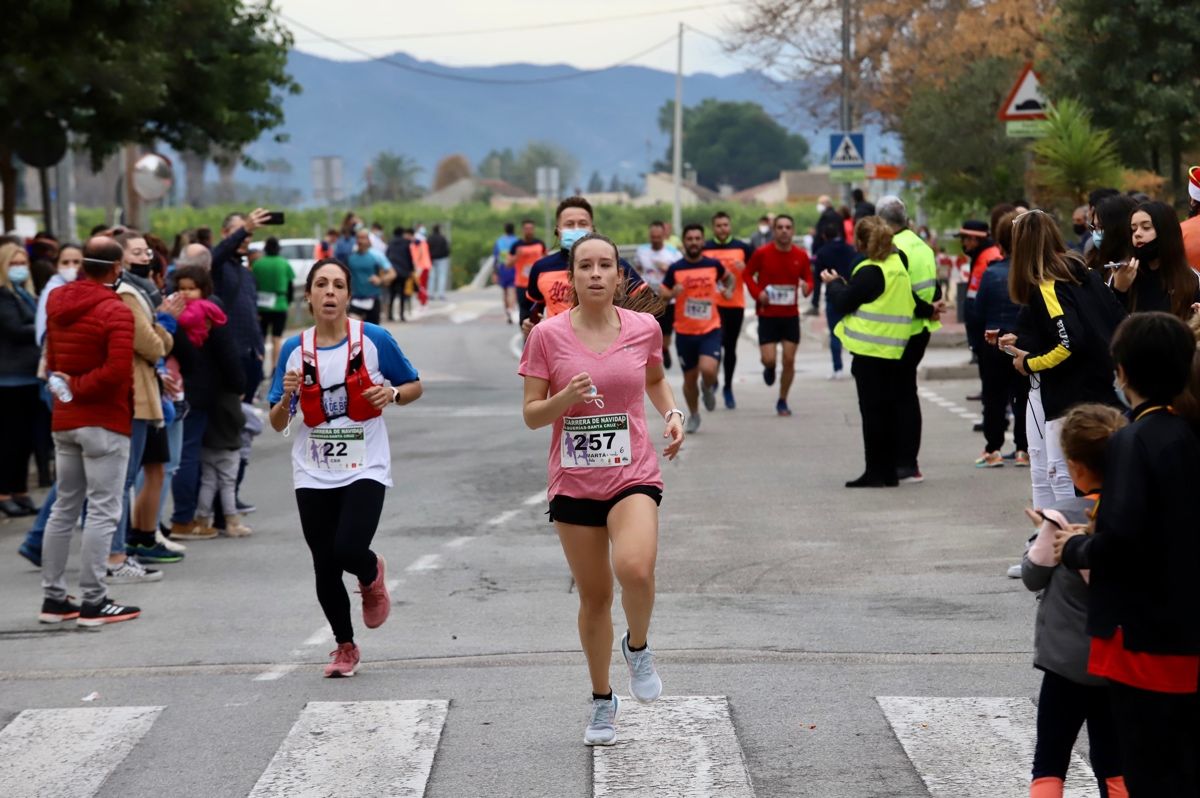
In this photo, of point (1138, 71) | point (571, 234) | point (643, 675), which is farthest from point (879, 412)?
point (1138, 71)

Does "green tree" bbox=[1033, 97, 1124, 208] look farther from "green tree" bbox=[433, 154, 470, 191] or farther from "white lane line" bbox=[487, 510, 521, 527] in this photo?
"green tree" bbox=[433, 154, 470, 191]

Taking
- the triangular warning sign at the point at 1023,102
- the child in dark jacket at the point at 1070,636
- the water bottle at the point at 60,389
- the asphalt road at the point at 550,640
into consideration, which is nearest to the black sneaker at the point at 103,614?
the asphalt road at the point at 550,640

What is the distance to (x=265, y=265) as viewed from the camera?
23359mm

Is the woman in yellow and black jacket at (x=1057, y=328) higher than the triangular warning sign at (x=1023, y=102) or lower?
lower

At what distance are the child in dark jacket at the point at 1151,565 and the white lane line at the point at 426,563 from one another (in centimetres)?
644

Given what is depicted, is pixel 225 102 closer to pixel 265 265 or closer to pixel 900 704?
pixel 265 265

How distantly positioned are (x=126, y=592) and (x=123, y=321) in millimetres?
1816

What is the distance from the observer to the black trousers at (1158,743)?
5.06m

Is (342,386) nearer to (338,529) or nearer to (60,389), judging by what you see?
(338,529)

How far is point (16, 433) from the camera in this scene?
14047mm

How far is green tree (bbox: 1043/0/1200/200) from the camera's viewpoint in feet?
81.2

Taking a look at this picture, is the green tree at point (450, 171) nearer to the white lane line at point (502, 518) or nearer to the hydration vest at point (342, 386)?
the white lane line at point (502, 518)

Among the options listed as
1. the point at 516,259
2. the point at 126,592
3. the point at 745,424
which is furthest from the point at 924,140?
the point at 126,592

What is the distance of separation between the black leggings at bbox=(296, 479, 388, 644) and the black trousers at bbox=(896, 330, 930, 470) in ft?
21.5
